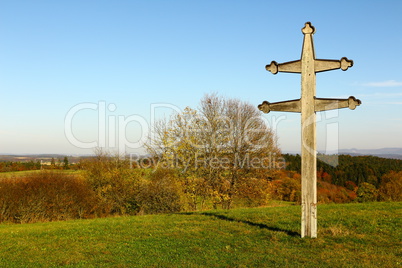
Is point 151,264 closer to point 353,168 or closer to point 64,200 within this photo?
point 64,200

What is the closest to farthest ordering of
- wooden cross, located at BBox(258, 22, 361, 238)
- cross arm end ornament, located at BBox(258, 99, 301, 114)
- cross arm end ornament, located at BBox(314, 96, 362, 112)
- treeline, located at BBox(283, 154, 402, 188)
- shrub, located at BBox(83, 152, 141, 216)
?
cross arm end ornament, located at BBox(314, 96, 362, 112)
wooden cross, located at BBox(258, 22, 361, 238)
cross arm end ornament, located at BBox(258, 99, 301, 114)
shrub, located at BBox(83, 152, 141, 216)
treeline, located at BBox(283, 154, 402, 188)

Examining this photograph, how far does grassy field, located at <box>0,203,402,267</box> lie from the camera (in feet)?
22.1

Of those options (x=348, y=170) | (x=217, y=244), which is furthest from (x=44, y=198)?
(x=348, y=170)

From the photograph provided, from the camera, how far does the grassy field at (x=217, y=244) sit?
673cm

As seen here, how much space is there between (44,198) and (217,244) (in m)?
16.4

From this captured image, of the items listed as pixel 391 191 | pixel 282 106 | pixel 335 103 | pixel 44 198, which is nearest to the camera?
pixel 335 103

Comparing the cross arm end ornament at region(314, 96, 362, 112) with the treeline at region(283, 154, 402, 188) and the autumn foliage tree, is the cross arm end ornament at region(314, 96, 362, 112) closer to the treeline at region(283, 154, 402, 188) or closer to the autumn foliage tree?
the autumn foliage tree

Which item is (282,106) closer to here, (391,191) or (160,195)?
(160,195)

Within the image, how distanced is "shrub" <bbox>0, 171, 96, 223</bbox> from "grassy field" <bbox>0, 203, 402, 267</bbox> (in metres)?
9.86

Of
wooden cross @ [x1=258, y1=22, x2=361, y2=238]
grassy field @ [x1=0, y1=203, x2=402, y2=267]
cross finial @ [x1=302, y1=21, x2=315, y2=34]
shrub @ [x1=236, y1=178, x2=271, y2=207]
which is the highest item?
cross finial @ [x1=302, y1=21, x2=315, y2=34]

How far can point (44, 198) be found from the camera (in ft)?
68.5

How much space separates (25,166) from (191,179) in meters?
31.7

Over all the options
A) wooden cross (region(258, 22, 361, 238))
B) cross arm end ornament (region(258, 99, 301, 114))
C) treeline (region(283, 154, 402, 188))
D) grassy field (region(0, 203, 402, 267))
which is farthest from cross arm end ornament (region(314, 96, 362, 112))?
treeline (region(283, 154, 402, 188))

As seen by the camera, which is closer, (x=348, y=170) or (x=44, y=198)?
(x=44, y=198)
